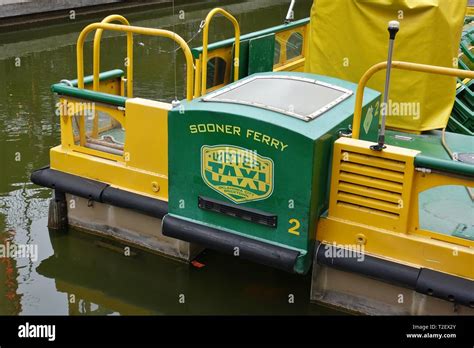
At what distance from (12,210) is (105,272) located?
150 cm

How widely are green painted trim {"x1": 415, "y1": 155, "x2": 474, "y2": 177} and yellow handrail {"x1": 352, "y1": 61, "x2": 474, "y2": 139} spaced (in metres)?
0.52

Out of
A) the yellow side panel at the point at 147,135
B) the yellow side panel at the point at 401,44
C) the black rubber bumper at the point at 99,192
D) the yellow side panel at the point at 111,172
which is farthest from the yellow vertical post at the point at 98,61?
the yellow side panel at the point at 401,44

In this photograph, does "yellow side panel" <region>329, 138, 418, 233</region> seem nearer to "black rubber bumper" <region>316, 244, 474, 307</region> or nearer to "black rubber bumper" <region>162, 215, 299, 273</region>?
"black rubber bumper" <region>316, 244, 474, 307</region>

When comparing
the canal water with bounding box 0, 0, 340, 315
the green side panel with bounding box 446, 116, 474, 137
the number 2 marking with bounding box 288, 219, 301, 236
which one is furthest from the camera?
the green side panel with bounding box 446, 116, 474, 137

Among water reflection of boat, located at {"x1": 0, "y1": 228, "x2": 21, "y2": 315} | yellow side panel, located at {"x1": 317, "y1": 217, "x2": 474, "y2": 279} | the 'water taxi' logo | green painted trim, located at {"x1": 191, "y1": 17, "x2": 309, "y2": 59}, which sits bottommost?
water reflection of boat, located at {"x1": 0, "y1": 228, "x2": 21, "y2": 315}

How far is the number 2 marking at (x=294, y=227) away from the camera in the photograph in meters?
4.62

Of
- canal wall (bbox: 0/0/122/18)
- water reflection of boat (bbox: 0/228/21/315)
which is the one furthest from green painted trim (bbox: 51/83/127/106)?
canal wall (bbox: 0/0/122/18)

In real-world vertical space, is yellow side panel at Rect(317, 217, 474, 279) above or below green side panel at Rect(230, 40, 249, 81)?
below

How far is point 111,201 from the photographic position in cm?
568

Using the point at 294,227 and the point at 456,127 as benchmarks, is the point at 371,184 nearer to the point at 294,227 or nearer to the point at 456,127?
the point at 294,227

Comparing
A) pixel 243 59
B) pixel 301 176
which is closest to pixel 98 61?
pixel 243 59

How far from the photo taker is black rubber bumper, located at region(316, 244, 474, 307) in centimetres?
432
